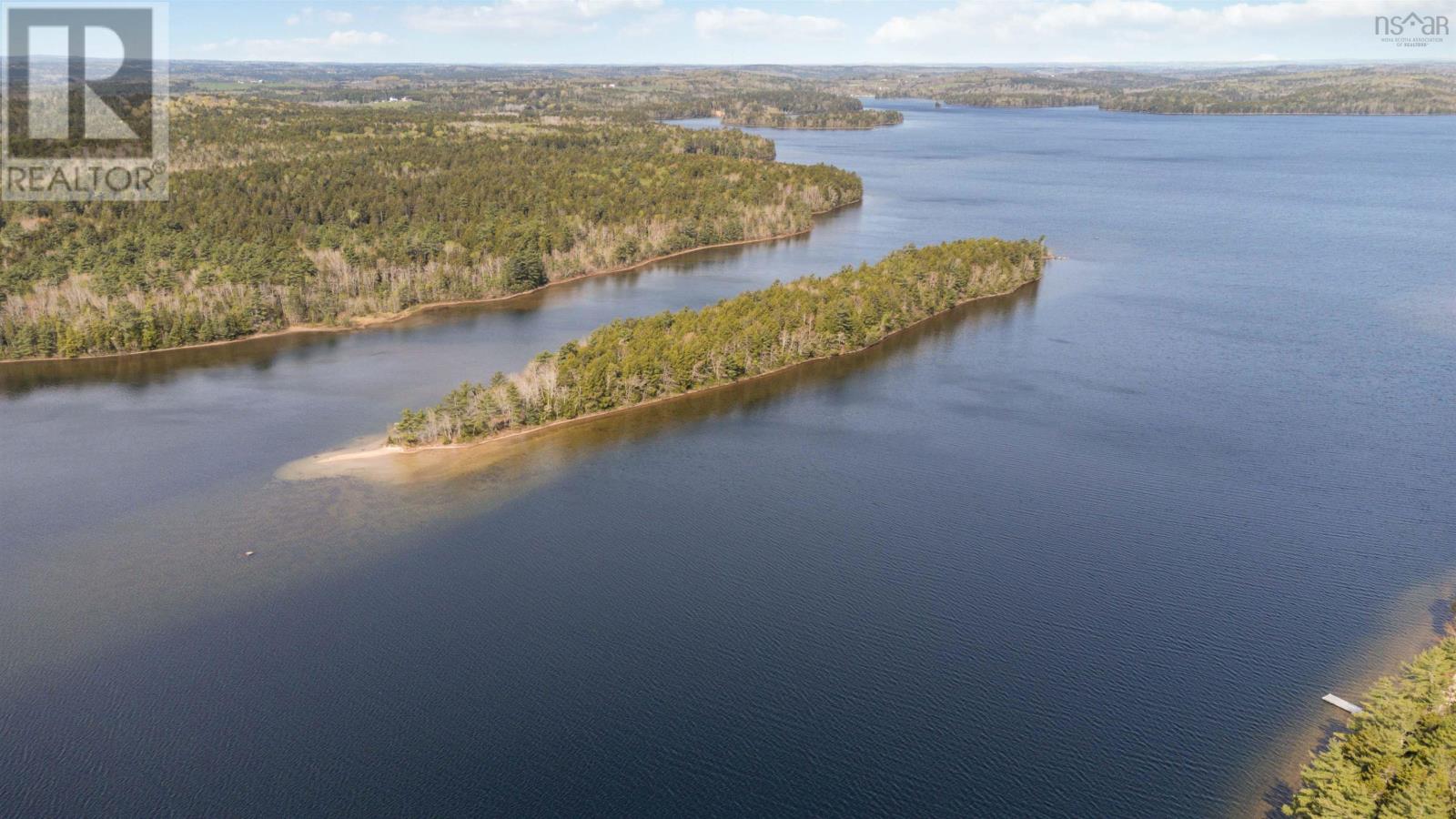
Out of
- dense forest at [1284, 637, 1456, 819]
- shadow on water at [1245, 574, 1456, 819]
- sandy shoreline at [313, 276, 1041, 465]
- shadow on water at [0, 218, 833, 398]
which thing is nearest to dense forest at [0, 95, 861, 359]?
shadow on water at [0, 218, 833, 398]

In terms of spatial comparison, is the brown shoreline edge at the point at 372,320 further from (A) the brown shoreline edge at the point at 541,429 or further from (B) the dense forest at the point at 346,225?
(A) the brown shoreline edge at the point at 541,429

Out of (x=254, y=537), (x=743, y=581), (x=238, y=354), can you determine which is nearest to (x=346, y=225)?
(x=238, y=354)

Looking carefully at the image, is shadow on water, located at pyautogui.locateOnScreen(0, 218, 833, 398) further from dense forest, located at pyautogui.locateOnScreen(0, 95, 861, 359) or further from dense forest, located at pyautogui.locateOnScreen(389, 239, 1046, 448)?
dense forest, located at pyautogui.locateOnScreen(389, 239, 1046, 448)

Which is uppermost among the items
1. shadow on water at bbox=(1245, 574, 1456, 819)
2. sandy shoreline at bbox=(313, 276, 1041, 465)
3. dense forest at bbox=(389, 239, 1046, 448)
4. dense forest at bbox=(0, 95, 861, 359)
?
dense forest at bbox=(0, 95, 861, 359)

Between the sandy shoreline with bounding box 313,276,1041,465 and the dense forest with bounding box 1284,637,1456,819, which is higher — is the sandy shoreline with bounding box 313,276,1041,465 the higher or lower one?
the higher one

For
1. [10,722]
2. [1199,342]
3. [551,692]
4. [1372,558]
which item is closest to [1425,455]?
[1372,558]
